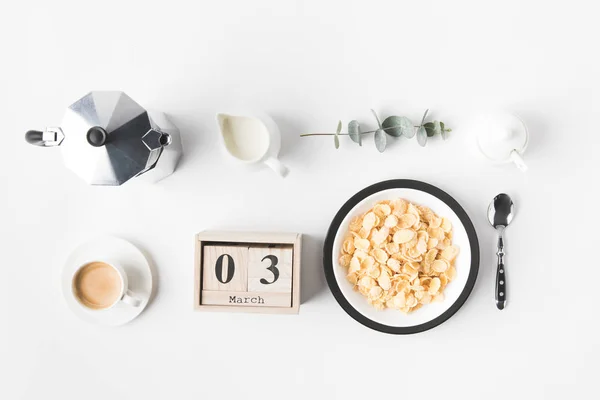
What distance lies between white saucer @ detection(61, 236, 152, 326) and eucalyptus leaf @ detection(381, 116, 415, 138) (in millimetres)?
666

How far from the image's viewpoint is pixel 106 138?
3.33ft

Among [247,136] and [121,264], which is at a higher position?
[247,136]

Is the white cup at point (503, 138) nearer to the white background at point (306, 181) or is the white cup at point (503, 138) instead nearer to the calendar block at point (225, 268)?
the white background at point (306, 181)

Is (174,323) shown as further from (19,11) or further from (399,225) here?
(19,11)

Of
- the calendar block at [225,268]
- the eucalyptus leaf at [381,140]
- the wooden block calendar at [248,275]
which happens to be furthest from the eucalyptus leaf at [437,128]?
the calendar block at [225,268]

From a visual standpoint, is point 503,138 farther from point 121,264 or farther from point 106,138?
point 121,264

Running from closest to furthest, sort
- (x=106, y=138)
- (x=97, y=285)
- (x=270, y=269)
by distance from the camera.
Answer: (x=106, y=138), (x=270, y=269), (x=97, y=285)

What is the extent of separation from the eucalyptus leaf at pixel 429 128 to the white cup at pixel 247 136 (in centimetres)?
36

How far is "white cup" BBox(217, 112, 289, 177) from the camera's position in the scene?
3.72 feet

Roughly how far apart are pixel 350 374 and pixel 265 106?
686mm

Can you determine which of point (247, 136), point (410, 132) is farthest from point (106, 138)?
point (410, 132)

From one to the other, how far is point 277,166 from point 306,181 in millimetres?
163

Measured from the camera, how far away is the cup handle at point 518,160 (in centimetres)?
114

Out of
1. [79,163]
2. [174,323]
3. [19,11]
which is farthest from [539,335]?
[19,11]
